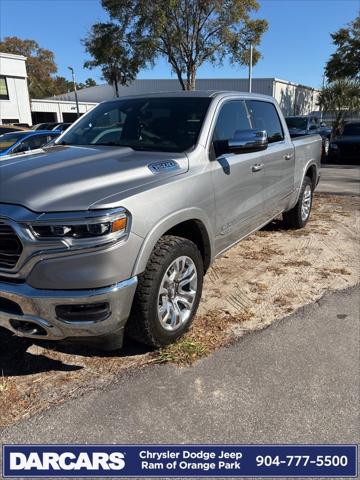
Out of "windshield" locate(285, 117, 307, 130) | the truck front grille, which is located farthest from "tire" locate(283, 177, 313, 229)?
"windshield" locate(285, 117, 307, 130)

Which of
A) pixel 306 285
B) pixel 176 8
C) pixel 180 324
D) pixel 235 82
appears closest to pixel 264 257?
pixel 306 285

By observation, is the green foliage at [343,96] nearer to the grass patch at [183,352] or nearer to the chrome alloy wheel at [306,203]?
the chrome alloy wheel at [306,203]

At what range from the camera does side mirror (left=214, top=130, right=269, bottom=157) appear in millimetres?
3615

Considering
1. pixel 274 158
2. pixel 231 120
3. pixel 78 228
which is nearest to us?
pixel 78 228

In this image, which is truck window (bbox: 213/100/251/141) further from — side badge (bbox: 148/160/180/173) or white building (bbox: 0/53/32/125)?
white building (bbox: 0/53/32/125)

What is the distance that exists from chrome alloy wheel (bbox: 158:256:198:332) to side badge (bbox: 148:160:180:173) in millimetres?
652

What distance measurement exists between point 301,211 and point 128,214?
4.38 meters

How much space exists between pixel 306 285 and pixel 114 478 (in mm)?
2994

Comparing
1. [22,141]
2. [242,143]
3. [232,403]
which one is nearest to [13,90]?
[22,141]

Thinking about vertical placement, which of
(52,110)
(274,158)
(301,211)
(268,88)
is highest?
(268,88)

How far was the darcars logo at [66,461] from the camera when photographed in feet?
7.54

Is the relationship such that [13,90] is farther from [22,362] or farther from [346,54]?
[22,362]

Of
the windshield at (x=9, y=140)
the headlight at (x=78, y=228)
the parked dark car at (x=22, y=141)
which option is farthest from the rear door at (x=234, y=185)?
the windshield at (x=9, y=140)

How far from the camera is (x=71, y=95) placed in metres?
64.9
